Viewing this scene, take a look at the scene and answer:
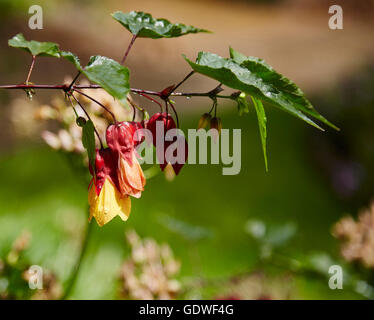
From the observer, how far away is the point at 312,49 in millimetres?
4668

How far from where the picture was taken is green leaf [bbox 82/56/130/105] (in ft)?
1.28

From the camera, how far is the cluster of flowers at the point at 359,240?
1.01 m

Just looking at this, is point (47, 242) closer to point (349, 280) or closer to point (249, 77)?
point (349, 280)

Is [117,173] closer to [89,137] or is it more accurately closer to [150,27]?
[89,137]

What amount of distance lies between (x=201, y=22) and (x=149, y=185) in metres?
3.56

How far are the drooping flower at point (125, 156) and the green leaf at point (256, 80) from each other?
0.13 metres

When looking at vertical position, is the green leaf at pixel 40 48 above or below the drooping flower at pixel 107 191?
above

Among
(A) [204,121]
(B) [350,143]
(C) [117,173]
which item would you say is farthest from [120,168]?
(B) [350,143]

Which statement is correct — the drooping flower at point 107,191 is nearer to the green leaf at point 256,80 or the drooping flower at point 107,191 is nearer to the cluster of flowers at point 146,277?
the green leaf at point 256,80

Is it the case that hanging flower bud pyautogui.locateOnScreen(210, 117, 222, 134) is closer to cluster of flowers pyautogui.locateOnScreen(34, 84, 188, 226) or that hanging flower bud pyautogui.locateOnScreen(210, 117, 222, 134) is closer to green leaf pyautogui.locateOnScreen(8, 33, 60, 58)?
cluster of flowers pyautogui.locateOnScreen(34, 84, 188, 226)

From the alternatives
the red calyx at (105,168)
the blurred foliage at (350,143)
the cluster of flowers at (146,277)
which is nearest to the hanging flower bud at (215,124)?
the red calyx at (105,168)

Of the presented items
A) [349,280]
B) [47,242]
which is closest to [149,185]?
[47,242]

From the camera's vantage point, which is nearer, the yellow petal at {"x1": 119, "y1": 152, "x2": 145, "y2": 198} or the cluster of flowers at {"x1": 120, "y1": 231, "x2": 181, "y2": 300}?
the yellow petal at {"x1": 119, "y1": 152, "x2": 145, "y2": 198}

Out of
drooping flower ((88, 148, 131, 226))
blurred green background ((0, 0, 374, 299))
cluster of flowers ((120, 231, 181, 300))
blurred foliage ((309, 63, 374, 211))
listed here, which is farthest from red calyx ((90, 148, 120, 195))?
blurred foliage ((309, 63, 374, 211))
